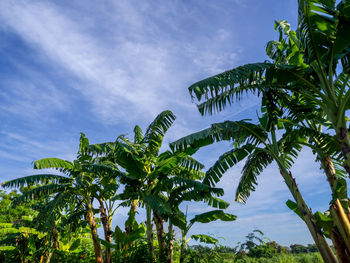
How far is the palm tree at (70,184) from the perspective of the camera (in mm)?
8117

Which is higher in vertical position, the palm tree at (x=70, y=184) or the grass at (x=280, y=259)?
the palm tree at (x=70, y=184)

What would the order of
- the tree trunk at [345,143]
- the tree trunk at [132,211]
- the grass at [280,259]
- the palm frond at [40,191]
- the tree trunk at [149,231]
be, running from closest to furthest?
1. the tree trunk at [345,143]
2. the grass at [280,259]
3. the tree trunk at [149,231]
4. the palm frond at [40,191]
5. the tree trunk at [132,211]

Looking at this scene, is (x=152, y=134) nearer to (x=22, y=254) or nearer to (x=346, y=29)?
(x=346, y=29)

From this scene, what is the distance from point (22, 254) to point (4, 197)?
7995 millimetres

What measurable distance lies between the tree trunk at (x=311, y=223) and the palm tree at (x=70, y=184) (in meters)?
4.98

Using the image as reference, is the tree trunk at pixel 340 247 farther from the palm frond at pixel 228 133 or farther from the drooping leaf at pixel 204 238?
the drooping leaf at pixel 204 238

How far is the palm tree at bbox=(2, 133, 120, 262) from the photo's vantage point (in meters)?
8.12

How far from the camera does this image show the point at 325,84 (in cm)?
464

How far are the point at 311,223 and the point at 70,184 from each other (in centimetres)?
758

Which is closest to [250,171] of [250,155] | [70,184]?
[250,155]

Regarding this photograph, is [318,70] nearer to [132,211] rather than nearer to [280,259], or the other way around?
[280,259]

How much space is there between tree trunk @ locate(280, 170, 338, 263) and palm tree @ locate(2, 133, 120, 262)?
4984 mm

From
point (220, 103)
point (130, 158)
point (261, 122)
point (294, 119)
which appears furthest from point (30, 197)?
point (294, 119)

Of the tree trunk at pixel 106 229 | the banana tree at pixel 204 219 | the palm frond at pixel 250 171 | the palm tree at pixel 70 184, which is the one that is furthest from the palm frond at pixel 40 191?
the palm frond at pixel 250 171
